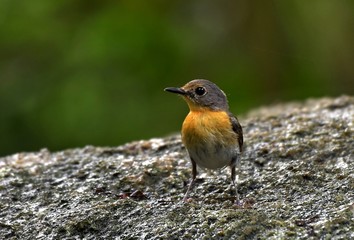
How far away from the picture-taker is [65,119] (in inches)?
350

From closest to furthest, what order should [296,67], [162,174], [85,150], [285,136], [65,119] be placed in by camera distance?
1. [162,174]
2. [285,136]
3. [85,150]
4. [65,119]
5. [296,67]

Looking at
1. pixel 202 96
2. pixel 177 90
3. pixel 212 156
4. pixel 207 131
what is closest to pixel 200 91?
pixel 202 96

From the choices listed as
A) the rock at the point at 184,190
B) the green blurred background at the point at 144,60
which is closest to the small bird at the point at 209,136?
the rock at the point at 184,190

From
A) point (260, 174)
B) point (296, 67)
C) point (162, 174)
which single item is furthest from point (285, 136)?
point (296, 67)

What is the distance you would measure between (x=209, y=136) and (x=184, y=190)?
48 cm

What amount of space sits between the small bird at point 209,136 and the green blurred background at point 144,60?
3.62 metres

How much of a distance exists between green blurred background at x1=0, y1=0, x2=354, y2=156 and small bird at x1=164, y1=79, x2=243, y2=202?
3.62 m

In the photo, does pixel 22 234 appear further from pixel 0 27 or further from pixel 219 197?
pixel 0 27

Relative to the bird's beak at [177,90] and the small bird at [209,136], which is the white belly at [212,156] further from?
the bird's beak at [177,90]

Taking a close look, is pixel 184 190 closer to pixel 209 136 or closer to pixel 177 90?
pixel 209 136

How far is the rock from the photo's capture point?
450cm

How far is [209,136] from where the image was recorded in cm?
512

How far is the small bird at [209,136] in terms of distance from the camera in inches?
201

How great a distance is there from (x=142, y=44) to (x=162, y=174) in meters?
3.90
